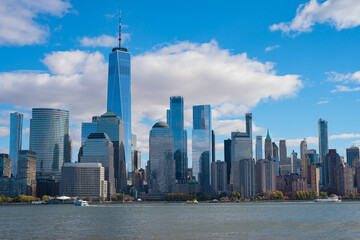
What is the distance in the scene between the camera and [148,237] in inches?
3846

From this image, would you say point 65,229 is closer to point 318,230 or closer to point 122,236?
point 122,236

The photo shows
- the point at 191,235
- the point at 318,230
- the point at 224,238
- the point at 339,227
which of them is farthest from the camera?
the point at 339,227

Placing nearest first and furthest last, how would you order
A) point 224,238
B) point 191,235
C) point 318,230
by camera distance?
point 224,238, point 191,235, point 318,230

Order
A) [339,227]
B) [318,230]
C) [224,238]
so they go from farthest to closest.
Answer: [339,227] → [318,230] → [224,238]

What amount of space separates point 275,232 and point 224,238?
55.1 ft

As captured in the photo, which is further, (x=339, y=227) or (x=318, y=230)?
(x=339, y=227)

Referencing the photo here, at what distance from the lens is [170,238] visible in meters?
95.6

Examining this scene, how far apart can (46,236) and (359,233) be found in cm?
6778

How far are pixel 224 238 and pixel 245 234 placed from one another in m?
8.93

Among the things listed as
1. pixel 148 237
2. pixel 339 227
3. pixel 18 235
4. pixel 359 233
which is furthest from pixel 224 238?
pixel 18 235

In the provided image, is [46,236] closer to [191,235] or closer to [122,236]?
[122,236]

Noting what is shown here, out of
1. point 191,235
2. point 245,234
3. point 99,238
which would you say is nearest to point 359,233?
point 245,234

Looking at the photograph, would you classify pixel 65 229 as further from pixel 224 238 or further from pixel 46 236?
pixel 224 238

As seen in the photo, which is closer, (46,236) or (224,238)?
(224,238)
